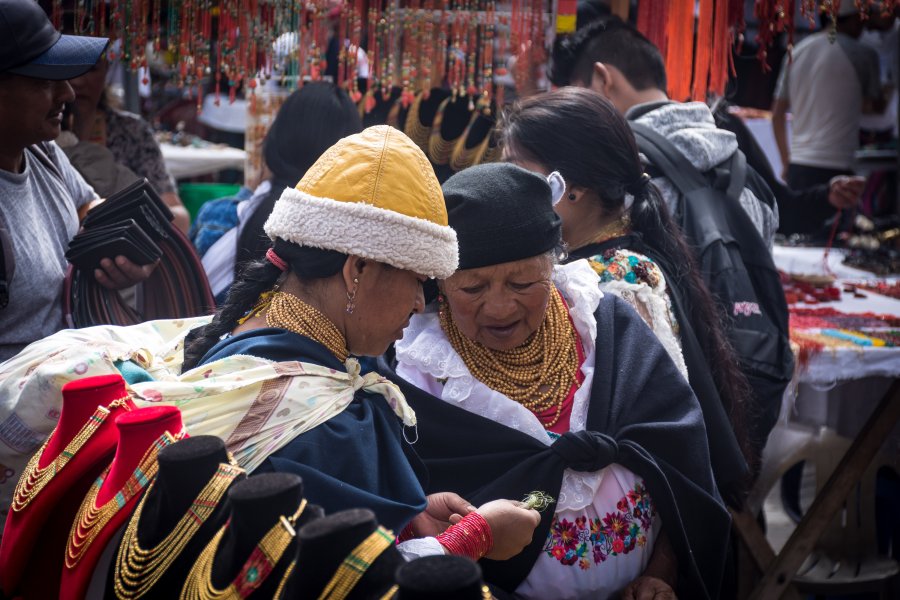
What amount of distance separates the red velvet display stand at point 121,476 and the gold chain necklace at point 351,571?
373 mm

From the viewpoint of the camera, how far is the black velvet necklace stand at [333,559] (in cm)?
108

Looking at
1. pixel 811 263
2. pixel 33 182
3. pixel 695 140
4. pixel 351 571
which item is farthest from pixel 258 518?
pixel 811 263


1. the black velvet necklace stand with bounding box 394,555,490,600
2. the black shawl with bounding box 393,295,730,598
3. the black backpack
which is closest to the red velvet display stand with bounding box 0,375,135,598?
the black velvet necklace stand with bounding box 394,555,490,600

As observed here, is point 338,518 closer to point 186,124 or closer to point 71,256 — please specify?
point 71,256

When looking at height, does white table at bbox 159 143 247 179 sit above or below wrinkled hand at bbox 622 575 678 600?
above

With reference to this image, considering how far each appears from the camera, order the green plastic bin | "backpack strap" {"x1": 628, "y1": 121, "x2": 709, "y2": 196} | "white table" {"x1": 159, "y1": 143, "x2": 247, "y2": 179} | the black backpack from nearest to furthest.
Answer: the black backpack < "backpack strap" {"x1": 628, "y1": 121, "x2": 709, "y2": 196} < the green plastic bin < "white table" {"x1": 159, "y1": 143, "x2": 247, "y2": 179}

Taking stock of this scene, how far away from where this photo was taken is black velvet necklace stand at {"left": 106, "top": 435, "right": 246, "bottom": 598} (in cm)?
124

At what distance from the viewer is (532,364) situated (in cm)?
229

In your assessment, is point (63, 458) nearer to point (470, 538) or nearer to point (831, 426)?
point (470, 538)

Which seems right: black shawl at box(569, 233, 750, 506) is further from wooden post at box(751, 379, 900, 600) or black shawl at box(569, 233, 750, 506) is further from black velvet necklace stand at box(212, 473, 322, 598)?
black velvet necklace stand at box(212, 473, 322, 598)

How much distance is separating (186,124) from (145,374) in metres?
8.23

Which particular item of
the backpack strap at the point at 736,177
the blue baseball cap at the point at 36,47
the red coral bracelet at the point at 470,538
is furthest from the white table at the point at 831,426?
the blue baseball cap at the point at 36,47

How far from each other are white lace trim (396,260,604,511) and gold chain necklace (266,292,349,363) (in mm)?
524

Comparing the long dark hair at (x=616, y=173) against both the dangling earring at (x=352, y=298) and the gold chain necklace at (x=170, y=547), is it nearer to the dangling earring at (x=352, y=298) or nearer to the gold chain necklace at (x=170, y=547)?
the dangling earring at (x=352, y=298)
